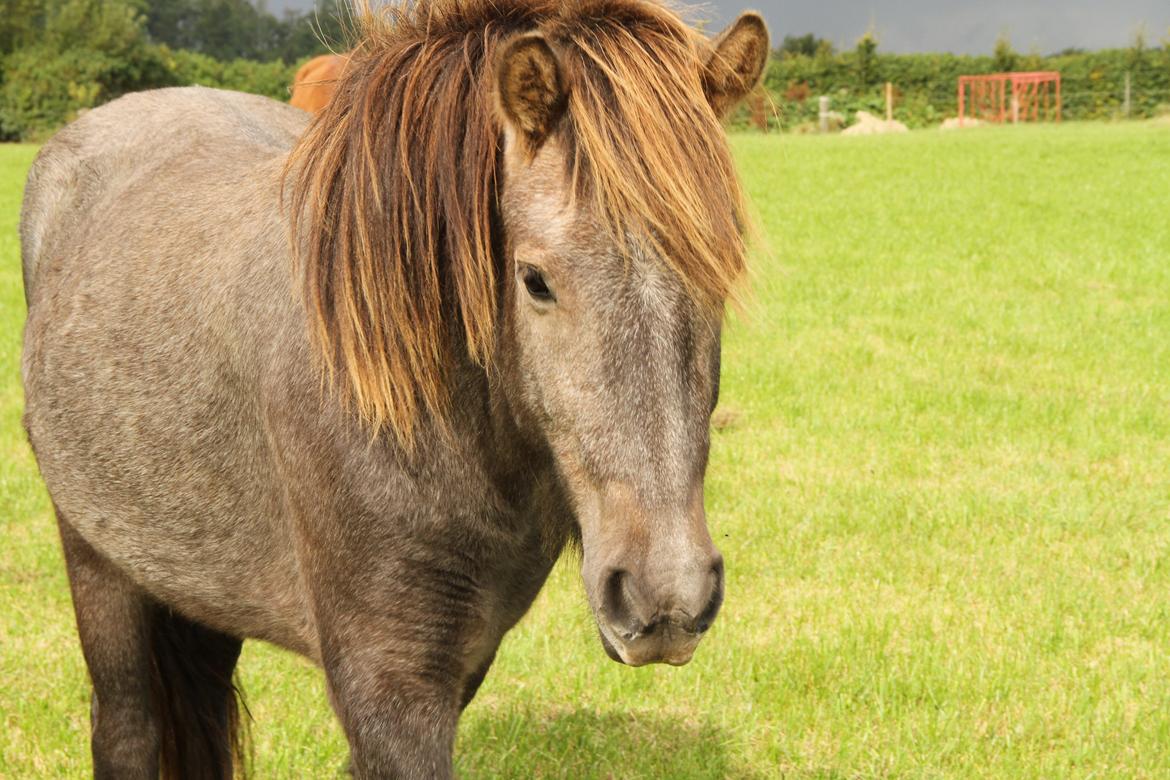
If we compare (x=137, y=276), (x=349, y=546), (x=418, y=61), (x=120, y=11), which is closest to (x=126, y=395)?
(x=137, y=276)

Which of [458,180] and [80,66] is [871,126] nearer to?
[80,66]

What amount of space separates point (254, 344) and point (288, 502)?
0.35m

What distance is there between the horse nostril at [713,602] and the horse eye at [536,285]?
0.52 metres

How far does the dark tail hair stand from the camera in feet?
10.7

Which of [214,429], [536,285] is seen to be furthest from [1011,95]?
[536,285]

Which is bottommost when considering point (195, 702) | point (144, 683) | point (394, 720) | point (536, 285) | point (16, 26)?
point (195, 702)

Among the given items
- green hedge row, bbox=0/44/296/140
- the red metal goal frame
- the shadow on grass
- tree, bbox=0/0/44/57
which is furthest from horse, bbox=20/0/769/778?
tree, bbox=0/0/44/57

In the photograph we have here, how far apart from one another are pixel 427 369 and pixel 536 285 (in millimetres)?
337

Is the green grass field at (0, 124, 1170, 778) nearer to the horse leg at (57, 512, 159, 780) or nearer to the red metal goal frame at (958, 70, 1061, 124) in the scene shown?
the horse leg at (57, 512, 159, 780)

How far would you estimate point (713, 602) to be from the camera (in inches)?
73.9

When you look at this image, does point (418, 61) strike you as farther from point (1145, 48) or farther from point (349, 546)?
point (1145, 48)

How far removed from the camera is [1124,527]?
18.4 ft

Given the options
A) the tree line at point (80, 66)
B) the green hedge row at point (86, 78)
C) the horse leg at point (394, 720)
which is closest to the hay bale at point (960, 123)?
the tree line at point (80, 66)

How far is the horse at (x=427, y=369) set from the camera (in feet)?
6.34
